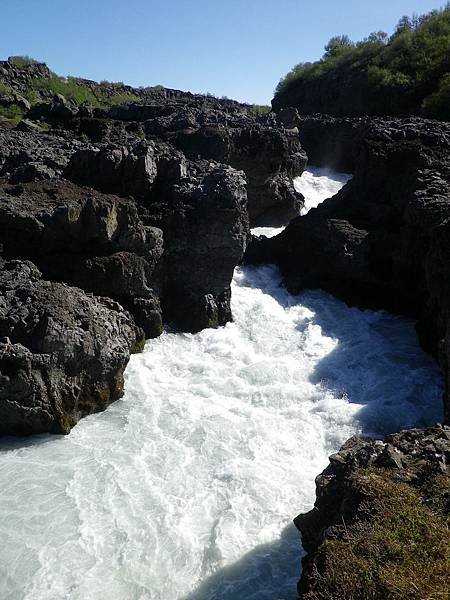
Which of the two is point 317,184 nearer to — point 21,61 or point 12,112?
point 12,112

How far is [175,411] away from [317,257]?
1240 cm

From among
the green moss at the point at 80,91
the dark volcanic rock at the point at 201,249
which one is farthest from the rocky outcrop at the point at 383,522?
the green moss at the point at 80,91

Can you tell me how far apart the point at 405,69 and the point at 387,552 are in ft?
189

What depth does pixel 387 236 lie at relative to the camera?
23.1 meters

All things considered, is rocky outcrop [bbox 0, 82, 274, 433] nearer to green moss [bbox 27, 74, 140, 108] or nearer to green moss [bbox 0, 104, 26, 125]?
green moss [bbox 0, 104, 26, 125]

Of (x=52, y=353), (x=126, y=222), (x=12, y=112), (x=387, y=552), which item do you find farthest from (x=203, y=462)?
(x=12, y=112)

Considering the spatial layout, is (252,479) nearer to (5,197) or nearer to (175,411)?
(175,411)

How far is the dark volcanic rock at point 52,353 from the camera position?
12.9m

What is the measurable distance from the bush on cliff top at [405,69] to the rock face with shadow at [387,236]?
20.7 meters

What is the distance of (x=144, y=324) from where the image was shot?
18.3 meters

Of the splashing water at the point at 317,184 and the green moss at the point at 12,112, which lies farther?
the splashing water at the point at 317,184

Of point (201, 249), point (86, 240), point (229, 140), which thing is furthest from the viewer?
point (229, 140)

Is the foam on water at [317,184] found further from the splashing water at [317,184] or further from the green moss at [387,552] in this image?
the green moss at [387,552]

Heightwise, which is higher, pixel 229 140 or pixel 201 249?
pixel 229 140
